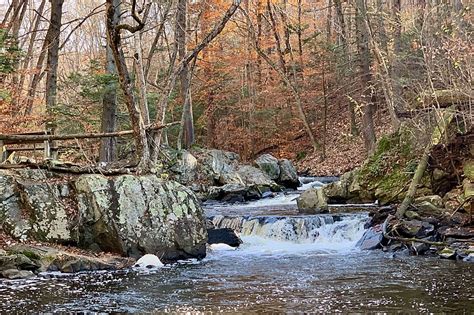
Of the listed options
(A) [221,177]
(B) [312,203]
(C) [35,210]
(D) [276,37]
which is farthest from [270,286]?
(D) [276,37]

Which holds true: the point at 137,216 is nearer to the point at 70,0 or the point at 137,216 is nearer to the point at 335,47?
the point at 335,47

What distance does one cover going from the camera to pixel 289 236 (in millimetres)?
12633

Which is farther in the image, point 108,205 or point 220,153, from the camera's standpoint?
point 220,153

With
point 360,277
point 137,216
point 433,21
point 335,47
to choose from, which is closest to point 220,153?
point 335,47

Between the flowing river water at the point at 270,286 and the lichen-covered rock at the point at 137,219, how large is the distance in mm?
578

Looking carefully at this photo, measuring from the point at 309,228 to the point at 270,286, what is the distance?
4.99 meters

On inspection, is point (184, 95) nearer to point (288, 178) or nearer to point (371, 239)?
point (288, 178)

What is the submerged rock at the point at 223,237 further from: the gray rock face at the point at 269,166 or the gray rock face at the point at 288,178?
the gray rock face at the point at 269,166

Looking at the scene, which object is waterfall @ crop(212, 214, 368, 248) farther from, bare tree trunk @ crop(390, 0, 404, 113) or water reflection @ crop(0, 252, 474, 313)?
bare tree trunk @ crop(390, 0, 404, 113)

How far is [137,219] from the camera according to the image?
10156 mm

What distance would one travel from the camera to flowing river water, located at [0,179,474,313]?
6617mm

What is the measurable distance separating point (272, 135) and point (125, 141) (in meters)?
8.25

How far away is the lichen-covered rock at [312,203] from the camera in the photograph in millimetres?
14461

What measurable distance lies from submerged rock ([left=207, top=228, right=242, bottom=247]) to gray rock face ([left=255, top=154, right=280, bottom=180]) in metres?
10.1
